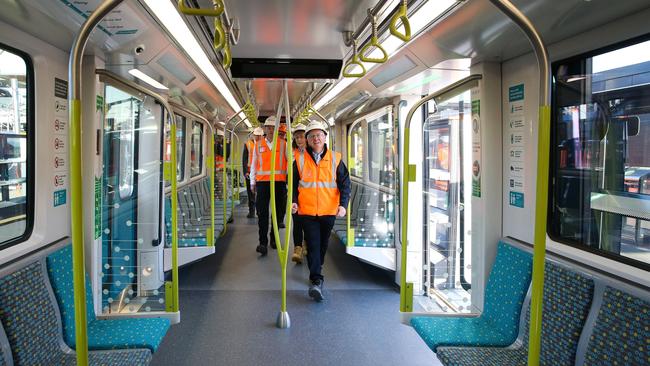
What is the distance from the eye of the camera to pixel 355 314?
13.4ft

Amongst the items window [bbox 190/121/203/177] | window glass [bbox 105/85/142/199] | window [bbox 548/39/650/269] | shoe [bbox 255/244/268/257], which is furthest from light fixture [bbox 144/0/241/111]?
window [bbox 190/121/203/177]

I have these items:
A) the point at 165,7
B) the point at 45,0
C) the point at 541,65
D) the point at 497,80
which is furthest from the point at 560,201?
the point at 45,0

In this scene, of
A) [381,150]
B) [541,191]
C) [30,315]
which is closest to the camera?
[541,191]

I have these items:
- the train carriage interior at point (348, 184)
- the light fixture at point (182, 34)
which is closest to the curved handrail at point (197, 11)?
the train carriage interior at point (348, 184)

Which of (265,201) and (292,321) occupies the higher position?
(265,201)

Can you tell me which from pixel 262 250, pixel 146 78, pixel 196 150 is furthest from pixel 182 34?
pixel 196 150

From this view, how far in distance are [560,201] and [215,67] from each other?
10.6 ft

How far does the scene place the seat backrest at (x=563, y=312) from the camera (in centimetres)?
211

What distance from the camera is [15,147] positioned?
237 cm

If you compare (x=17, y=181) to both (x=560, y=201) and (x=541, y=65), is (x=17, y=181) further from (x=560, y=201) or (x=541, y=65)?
→ (x=560, y=201)

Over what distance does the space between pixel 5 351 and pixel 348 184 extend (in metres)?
3.23

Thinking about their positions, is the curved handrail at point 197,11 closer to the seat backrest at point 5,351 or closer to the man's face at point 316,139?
the seat backrest at point 5,351

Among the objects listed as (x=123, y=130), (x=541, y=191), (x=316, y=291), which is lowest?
(x=316, y=291)

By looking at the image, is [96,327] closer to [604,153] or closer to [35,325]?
[35,325]
